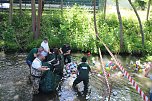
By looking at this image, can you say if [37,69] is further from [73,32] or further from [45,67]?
[73,32]

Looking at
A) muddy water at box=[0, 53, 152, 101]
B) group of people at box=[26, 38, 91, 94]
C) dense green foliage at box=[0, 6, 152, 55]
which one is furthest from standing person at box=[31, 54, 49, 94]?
dense green foliage at box=[0, 6, 152, 55]

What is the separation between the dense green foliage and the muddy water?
11.0 ft

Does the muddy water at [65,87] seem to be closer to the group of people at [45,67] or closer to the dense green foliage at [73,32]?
the group of people at [45,67]

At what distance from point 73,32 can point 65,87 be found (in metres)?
9.23

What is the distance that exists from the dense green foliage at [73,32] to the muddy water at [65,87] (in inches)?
132

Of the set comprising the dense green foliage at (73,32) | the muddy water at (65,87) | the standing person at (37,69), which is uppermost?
the dense green foliage at (73,32)

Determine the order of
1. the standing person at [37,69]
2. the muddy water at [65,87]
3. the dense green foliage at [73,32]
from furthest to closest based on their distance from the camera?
1. the dense green foliage at [73,32]
2. the muddy water at [65,87]
3. the standing person at [37,69]

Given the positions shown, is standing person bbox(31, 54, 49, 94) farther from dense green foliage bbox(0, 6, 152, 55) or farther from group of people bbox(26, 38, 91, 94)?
dense green foliage bbox(0, 6, 152, 55)

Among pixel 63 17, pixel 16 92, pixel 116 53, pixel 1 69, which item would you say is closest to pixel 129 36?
pixel 116 53

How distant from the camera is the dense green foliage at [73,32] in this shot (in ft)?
69.7

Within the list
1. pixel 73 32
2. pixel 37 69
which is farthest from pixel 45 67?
pixel 73 32

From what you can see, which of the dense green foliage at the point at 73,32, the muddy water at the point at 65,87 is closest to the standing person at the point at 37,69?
the muddy water at the point at 65,87

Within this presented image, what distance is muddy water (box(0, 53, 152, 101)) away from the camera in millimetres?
13164

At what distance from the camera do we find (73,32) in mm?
23016
